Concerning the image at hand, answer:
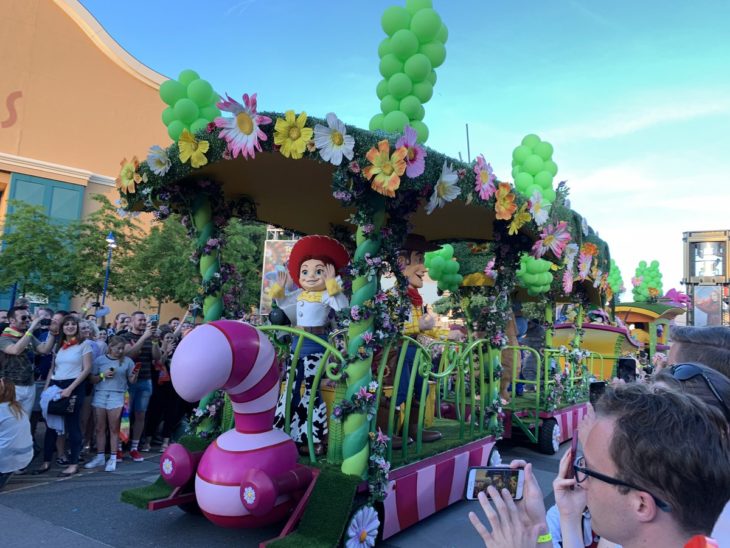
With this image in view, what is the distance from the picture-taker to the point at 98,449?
5.65m

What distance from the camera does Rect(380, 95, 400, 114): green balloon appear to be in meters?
4.46

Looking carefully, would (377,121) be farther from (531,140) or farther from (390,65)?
(531,140)

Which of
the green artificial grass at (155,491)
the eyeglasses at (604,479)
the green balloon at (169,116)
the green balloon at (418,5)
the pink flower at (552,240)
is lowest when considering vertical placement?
the green artificial grass at (155,491)

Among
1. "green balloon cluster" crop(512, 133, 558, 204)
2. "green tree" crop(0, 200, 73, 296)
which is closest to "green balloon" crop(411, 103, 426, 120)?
"green balloon cluster" crop(512, 133, 558, 204)

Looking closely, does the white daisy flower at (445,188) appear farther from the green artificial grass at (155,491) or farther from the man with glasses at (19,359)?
the man with glasses at (19,359)

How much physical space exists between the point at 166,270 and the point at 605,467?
20.0 m

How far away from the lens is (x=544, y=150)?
680 cm

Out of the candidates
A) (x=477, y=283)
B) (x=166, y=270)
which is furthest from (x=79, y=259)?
(x=477, y=283)

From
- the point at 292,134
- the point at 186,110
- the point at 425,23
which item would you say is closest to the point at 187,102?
the point at 186,110

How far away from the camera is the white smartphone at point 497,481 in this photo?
1.53m

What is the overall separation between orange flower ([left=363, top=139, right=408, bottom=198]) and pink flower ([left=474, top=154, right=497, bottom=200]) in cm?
107

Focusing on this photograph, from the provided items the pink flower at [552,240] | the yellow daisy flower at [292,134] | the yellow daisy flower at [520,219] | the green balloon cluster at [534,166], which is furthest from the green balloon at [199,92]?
the green balloon cluster at [534,166]

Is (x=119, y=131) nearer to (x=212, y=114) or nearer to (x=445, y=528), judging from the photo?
(x=212, y=114)

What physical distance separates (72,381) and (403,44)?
15.2 ft
